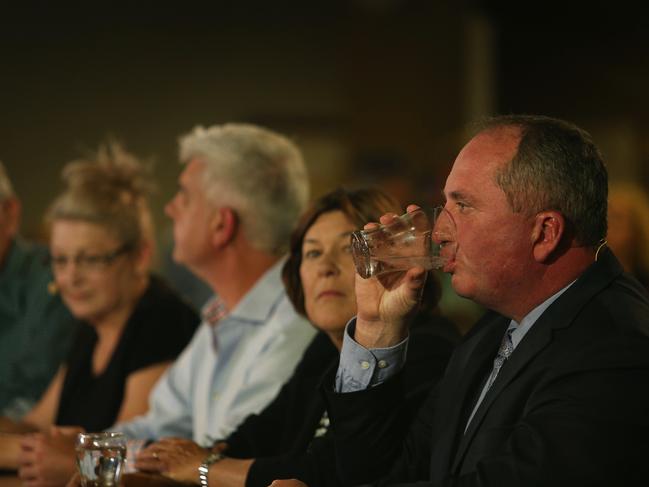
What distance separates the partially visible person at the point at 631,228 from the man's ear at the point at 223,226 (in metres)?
1.98

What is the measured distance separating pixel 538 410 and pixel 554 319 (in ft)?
0.56

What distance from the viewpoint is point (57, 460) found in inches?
113

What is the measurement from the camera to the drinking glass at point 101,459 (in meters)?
2.10

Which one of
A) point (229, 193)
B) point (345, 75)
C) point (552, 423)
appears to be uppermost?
point (345, 75)

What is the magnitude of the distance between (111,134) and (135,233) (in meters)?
5.59

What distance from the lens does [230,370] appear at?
314 cm

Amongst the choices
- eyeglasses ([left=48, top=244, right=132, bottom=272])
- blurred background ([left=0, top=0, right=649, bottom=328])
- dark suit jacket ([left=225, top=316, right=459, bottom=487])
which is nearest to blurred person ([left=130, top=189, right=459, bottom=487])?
dark suit jacket ([left=225, top=316, right=459, bottom=487])

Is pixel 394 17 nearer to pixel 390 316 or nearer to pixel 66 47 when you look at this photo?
pixel 66 47

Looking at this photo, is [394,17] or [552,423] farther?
[394,17]

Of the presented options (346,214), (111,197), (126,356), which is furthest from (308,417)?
(111,197)

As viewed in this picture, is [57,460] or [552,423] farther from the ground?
[552,423]

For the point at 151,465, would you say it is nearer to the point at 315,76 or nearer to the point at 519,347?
the point at 519,347

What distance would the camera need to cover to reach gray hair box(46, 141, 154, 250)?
373 cm

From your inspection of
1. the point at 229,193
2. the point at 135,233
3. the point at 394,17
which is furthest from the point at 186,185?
the point at 394,17
